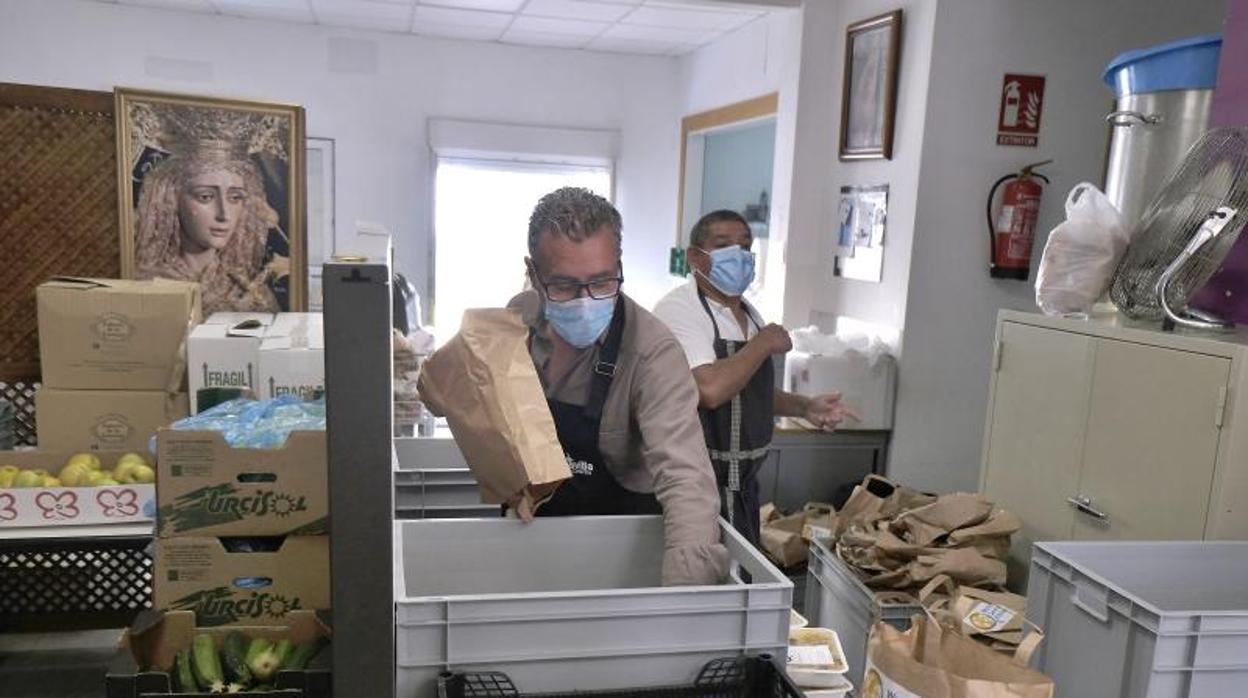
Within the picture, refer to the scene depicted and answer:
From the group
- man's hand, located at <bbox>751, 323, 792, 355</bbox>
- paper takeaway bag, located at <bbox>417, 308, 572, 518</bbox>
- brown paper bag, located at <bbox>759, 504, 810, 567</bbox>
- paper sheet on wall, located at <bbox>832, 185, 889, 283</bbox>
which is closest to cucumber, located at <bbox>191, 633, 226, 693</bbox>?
paper takeaway bag, located at <bbox>417, 308, 572, 518</bbox>

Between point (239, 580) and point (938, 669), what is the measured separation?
109 cm

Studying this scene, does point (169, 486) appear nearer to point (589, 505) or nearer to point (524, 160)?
point (589, 505)

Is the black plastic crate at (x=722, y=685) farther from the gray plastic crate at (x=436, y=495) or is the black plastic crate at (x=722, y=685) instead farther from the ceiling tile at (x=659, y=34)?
the ceiling tile at (x=659, y=34)

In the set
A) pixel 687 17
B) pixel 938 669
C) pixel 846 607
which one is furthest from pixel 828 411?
pixel 687 17

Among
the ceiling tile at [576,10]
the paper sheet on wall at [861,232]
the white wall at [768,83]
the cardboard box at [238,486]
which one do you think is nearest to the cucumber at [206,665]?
the cardboard box at [238,486]

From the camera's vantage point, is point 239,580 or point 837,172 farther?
point 837,172

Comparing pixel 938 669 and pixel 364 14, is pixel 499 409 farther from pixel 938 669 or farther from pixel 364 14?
pixel 364 14

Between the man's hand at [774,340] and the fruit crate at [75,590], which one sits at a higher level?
the man's hand at [774,340]

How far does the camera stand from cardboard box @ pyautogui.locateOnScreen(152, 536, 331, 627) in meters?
1.40

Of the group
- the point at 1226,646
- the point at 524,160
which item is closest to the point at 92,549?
the point at 1226,646

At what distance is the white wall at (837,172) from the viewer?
3.38m

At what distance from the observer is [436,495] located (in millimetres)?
2006

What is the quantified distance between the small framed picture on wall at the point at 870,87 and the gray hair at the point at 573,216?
2.33 m

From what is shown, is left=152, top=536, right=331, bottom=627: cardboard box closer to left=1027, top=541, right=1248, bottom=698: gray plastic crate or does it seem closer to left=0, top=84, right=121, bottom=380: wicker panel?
left=1027, top=541, right=1248, bottom=698: gray plastic crate
